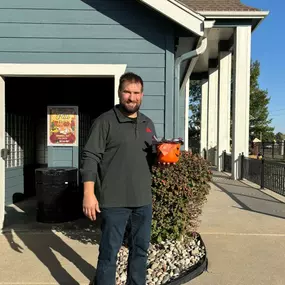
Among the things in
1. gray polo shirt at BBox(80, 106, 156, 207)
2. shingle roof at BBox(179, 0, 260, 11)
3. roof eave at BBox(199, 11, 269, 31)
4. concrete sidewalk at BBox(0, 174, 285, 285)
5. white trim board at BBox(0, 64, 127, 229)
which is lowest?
concrete sidewalk at BBox(0, 174, 285, 285)

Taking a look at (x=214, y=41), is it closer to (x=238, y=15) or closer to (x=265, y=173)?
(x=238, y=15)

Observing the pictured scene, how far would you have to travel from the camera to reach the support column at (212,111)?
675 inches

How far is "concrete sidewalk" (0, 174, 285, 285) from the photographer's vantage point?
3443 mm

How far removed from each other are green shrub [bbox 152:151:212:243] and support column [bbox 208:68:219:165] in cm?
1304

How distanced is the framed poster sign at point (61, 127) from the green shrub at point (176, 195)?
9.45 ft

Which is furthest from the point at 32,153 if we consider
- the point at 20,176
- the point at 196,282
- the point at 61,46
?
the point at 196,282

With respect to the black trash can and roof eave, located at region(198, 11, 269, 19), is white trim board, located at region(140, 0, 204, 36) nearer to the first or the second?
the black trash can

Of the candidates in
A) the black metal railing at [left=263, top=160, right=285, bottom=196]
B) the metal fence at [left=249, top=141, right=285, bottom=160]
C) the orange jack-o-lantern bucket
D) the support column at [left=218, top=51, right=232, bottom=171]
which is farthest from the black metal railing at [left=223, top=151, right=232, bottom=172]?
the metal fence at [left=249, top=141, right=285, bottom=160]

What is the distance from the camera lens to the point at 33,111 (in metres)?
7.32

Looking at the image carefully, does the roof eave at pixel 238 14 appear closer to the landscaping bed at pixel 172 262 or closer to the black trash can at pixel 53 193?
the black trash can at pixel 53 193

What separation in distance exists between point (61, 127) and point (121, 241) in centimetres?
412

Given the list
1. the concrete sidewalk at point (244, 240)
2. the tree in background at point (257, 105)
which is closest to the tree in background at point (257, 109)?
the tree in background at point (257, 105)

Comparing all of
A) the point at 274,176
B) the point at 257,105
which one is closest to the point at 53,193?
the point at 274,176

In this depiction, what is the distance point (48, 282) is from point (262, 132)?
3707cm
